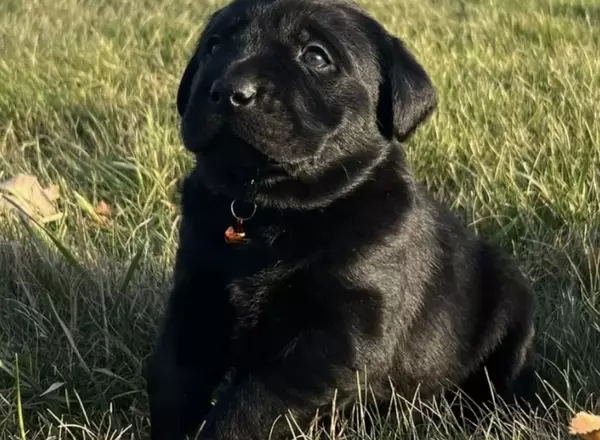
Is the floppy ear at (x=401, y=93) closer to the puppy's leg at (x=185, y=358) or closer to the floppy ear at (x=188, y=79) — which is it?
the floppy ear at (x=188, y=79)

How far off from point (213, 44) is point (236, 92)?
0.42 m

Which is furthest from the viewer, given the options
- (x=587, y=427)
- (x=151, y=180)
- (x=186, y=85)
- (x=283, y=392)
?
(x=151, y=180)

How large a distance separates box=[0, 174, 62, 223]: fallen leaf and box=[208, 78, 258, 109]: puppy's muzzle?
1.58 meters

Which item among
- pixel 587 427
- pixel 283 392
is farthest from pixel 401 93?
pixel 587 427

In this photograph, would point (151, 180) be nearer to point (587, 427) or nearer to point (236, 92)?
point (236, 92)

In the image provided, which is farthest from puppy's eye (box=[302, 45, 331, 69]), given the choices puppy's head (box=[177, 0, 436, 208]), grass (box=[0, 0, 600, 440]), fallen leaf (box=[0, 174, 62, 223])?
fallen leaf (box=[0, 174, 62, 223])

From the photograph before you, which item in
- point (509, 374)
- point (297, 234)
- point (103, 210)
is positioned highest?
point (297, 234)

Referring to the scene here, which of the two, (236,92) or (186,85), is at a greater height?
(236,92)

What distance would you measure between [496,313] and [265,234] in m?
0.81

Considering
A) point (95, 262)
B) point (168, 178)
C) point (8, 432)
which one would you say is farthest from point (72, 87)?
point (8, 432)

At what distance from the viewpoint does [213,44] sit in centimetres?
266

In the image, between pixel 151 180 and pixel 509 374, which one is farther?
pixel 151 180

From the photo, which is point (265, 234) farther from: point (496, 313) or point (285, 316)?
point (496, 313)

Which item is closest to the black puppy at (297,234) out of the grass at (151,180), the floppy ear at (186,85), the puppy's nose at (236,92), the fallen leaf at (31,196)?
the puppy's nose at (236,92)
